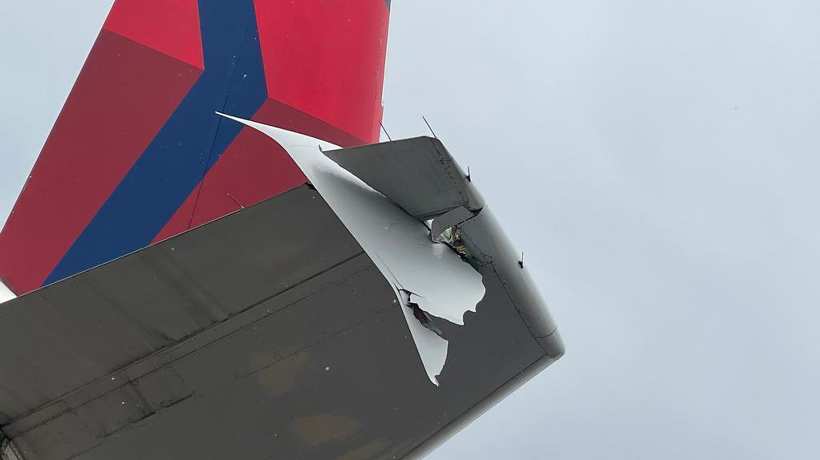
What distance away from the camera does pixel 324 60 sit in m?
5.88

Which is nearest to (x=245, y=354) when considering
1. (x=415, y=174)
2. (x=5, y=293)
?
(x=415, y=174)

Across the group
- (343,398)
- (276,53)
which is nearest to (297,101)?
(276,53)

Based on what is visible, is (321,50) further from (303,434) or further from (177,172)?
(303,434)

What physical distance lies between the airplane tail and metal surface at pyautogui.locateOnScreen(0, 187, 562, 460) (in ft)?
4.24

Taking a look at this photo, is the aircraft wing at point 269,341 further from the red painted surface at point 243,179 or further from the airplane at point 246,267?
the red painted surface at point 243,179

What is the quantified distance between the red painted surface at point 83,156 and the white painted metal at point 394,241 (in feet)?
7.06

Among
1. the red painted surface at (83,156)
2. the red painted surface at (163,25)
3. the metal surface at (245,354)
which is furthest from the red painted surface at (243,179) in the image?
the metal surface at (245,354)

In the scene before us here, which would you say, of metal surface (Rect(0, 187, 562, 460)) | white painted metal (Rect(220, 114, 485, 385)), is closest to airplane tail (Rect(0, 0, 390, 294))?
metal surface (Rect(0, 187, 562, 460))

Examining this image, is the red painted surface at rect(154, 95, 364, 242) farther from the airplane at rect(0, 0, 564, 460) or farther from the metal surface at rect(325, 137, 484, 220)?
the metal surface at rect(325, 137, 484, 220)

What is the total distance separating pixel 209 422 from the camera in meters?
4.09

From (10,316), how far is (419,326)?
5.09ft

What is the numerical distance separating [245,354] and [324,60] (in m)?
2.69

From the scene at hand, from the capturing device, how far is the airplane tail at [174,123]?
199 inches

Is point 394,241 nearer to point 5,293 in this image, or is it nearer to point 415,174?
point 415,174
